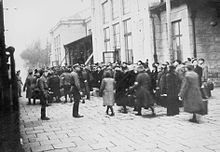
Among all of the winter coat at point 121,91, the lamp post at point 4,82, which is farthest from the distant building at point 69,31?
the lamp post at point 4,82

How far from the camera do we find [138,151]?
6105 millimetres

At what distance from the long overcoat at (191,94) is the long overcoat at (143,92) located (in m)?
1.52

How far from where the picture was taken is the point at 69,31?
38750 millimetres

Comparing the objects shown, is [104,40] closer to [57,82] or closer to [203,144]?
[57,82]

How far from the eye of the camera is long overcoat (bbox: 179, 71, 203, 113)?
8.70m

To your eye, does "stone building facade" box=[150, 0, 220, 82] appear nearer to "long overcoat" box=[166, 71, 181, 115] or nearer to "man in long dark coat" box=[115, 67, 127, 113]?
"man in long dark coat" box=[115, 67, 127, 113]

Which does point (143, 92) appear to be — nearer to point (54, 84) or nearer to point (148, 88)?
point (148, 88)

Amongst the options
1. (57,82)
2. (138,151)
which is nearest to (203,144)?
(138,151)

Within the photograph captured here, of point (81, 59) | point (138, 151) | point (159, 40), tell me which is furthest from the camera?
point (81, 59)

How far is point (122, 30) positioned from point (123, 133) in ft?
52.0

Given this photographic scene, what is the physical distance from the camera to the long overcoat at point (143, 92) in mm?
10133

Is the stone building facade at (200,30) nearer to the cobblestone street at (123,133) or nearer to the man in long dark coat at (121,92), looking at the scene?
the cobblestone street at (123,133)

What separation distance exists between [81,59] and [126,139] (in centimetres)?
2589

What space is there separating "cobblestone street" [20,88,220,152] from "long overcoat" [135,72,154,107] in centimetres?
48
